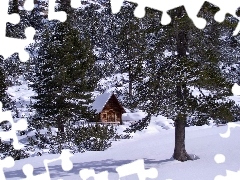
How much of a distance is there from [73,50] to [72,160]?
13.7m

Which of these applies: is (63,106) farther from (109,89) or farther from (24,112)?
(109,89)

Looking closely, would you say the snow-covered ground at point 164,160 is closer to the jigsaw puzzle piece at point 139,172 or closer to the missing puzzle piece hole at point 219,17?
the jigsaw puzzle piece at point 139,172

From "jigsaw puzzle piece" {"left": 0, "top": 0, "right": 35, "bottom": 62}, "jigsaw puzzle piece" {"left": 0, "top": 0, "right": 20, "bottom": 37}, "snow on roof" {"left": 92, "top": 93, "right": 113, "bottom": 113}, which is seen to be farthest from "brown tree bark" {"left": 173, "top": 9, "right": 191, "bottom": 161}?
"snow on roof" {"left": 92, "top": 93, "right": 113, "bottom": 113}

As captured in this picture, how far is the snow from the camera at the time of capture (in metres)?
10.7

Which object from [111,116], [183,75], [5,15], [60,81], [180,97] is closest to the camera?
[5,15]

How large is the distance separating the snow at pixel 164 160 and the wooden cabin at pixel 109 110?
19782 mm

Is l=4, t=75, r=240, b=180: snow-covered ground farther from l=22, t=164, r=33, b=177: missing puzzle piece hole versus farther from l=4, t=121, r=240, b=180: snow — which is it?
l=22, t=164, r=33, b=177: missing puzzle piece hole

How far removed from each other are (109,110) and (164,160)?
1008 inches

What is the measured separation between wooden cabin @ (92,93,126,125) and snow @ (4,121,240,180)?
19782 millimetres

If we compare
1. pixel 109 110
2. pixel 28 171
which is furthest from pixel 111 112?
pixel 28 171

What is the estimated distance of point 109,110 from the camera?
38.5 m

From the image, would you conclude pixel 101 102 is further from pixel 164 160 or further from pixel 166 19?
pixel 166 19

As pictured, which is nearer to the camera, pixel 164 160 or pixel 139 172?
pixel 139 172

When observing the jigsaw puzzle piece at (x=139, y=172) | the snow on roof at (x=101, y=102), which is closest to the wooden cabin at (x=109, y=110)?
the snow on roof at (x=101, y=102)
